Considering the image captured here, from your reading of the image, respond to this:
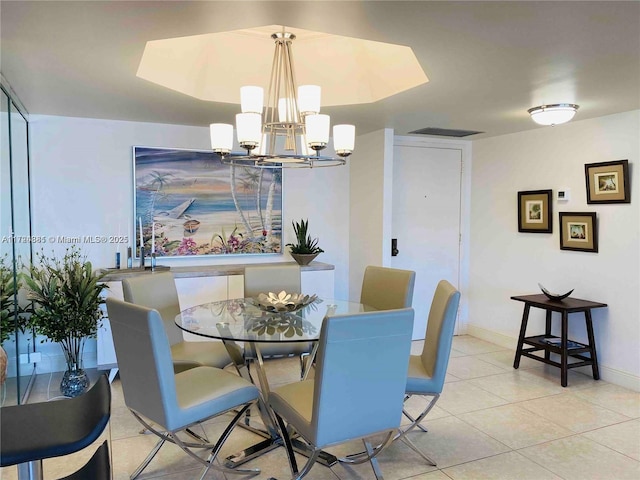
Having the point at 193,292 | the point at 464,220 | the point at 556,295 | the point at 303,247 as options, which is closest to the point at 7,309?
the point at 193,292

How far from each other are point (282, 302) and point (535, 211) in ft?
9.09

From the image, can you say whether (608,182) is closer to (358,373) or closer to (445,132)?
(445,132)

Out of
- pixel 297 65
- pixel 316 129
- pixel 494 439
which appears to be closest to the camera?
pixel 316 129

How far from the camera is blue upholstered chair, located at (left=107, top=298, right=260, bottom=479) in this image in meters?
1.97

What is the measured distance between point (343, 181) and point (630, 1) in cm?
336

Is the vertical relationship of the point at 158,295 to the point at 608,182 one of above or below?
below

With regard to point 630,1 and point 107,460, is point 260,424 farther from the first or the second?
point 630,1

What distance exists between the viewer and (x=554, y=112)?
10.9ft

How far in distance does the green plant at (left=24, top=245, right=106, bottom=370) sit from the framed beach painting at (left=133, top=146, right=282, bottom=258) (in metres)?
0.79

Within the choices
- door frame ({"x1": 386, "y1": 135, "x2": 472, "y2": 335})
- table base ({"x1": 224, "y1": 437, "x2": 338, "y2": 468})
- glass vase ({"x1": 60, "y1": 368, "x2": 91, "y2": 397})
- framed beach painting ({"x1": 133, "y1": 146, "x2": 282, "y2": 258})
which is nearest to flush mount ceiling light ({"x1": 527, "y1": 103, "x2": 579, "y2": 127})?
door frame ({"x1": 386, "y1": 135, "x2": 472, "y2": 335})

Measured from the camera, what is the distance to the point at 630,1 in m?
1.67

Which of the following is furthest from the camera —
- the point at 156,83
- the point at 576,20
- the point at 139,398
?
the point at 156,83

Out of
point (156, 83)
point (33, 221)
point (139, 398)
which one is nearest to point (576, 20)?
point (156, 83)

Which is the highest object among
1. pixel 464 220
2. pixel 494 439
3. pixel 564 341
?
pixel 464 220
